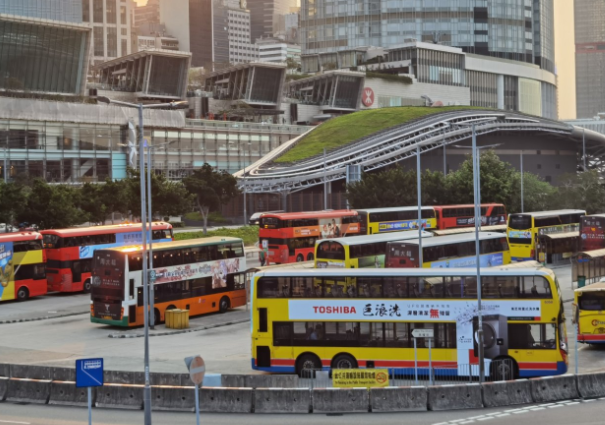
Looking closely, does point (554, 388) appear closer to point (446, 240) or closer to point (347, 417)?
point (347, 417)

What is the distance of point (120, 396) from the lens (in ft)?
89.1

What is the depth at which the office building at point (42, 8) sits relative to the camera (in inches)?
5251

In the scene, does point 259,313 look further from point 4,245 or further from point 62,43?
point 62,43

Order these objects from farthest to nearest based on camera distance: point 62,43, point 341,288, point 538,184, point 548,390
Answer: point 62,43, point 538,184, point 341,288, point 548,390

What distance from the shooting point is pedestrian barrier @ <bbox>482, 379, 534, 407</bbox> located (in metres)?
26.9

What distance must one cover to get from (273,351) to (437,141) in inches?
4001

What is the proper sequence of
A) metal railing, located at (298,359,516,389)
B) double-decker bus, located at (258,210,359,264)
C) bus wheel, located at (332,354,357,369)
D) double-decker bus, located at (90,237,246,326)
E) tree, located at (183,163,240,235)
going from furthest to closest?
tree, located at (183,163,240,235), double-decker bus, located at (258,210,359,264), double-decker bus, located at (90,237,246,326), bus wheel, located at (332,354,357,369), metal railing, located at (298,359,516,389)

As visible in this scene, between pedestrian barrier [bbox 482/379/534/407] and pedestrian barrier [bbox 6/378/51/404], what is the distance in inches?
525

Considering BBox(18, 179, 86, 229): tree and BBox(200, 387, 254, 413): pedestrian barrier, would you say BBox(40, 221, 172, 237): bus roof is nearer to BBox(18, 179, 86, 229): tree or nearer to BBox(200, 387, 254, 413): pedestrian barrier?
BBox(18, 179, 86, 229): tree

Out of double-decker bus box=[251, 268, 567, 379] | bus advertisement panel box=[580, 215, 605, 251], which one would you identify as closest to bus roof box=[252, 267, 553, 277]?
double-decker bus box=[251, 268, 567, 379]

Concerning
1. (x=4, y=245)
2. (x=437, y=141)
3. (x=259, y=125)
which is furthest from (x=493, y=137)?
(x=4, y=245)

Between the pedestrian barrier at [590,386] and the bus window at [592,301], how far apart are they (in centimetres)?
869

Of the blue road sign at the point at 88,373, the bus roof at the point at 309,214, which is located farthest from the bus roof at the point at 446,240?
the blue road sign at the point at 88,373

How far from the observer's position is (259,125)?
134375 millimetres
